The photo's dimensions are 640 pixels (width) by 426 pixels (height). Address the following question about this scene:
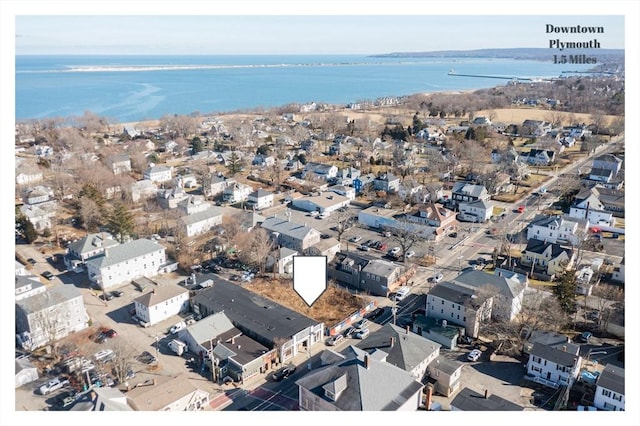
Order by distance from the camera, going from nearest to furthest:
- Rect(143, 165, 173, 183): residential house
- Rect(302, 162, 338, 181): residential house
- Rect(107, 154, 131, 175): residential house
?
Rect(143, 165, 173, 183): residential house
Rect(302, 162, 338, 181): residential house
Rect(107, 154, 131, 175): residential house

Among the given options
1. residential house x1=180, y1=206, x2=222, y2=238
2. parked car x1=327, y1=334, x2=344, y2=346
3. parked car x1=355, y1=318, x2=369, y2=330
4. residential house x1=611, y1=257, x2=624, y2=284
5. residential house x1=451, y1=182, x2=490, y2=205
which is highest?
residential house x1=451, y1=182, x2=490, y2=205

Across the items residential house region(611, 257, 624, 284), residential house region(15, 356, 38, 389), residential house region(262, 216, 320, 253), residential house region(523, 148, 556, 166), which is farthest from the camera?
residential house region(523, 148, 556, 166)

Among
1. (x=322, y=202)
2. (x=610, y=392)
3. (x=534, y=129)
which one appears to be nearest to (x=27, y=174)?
(x=322, y=202)

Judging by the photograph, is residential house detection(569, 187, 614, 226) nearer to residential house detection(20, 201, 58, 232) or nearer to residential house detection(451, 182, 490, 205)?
residential house detection(451, 182, 490, 205)

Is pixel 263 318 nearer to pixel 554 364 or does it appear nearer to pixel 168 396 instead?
pixel 168 396

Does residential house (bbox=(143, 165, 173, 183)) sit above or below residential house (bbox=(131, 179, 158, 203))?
above

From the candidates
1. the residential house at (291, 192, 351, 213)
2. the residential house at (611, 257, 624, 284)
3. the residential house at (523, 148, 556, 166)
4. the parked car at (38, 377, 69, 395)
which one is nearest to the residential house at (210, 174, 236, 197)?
the residential house at (291, 192, 351, 213)

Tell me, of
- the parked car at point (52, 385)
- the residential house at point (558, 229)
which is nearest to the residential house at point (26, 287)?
the parked car at point (52, 385)

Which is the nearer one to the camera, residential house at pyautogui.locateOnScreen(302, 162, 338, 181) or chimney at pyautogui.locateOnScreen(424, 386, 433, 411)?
chimney at pyautogui.locateOnScreen(424, 386, 433, 411)
